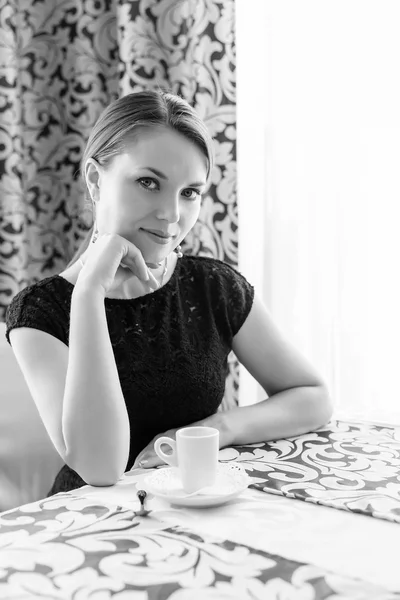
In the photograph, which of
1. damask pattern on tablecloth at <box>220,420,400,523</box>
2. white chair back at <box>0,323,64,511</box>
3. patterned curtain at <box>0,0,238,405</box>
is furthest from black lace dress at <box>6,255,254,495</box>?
patterned curtain at <box>0,0,238,405</box>

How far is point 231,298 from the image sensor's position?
5.03ft

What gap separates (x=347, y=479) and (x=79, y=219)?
178 cm

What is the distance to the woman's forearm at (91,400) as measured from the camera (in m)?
1.07

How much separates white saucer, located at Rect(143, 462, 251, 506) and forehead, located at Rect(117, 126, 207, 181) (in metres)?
0.60

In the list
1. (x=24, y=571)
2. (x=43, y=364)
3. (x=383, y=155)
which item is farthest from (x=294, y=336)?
(x=24, y=571)

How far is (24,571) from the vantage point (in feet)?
2.22

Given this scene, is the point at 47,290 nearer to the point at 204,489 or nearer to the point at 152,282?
the point at 152,282

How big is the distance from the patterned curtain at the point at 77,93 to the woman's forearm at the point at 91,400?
3.76ft

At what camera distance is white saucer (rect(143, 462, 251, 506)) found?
2.77 feet

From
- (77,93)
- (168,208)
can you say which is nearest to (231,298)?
(168,208)

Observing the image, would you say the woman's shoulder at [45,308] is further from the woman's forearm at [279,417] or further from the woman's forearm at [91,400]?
the woman's forearm at [279,417]

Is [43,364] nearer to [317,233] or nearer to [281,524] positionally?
[281,524]

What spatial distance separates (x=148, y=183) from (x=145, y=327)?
298mm

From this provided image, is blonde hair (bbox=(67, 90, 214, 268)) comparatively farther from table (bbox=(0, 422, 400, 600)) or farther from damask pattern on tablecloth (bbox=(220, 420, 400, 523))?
table (bbox=(0, 422, 400, 600))
